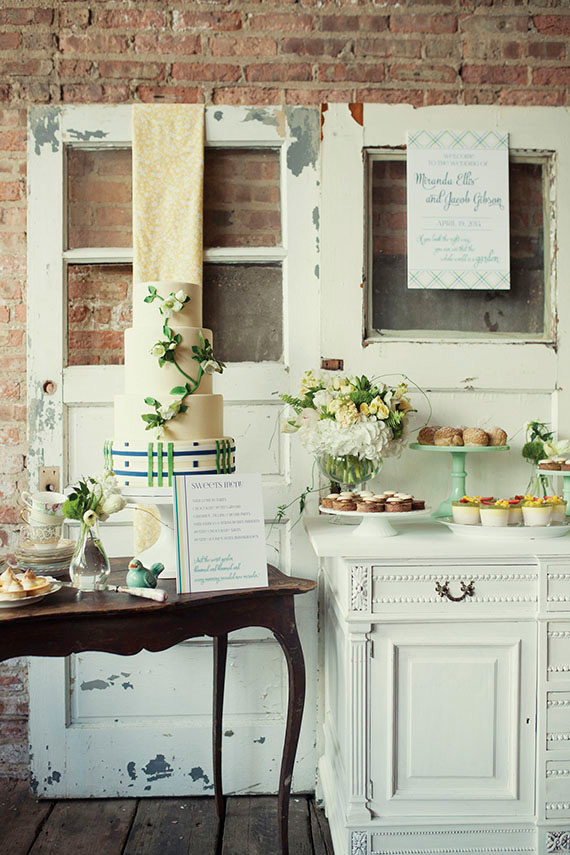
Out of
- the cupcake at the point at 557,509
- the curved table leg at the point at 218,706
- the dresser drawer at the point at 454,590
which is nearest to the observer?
the dresser drawer at the point at 454,590

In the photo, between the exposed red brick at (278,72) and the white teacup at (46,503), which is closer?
the white teacup at (46,503)

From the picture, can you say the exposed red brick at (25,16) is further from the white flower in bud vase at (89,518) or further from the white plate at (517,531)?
the white plate at (517,531)

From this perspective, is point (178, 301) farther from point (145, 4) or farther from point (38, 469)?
point (145, 4)

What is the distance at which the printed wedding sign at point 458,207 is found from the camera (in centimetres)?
239

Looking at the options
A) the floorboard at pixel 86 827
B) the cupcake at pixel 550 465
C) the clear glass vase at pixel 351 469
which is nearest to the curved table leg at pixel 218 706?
the floorboard at pixel 86 827

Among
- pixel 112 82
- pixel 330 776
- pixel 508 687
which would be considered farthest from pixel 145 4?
pixel 330 776

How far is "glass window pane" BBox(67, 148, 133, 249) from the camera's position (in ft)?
8.00

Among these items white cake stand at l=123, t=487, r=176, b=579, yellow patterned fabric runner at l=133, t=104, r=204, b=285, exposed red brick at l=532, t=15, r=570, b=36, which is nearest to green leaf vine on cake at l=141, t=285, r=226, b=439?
white cake stand at l=123, t=487, r=176, b=579

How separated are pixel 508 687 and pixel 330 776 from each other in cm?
69

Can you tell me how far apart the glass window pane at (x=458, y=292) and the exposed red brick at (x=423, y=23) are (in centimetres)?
46

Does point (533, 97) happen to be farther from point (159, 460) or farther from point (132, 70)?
point (159, 460)

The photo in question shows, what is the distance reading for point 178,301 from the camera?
198 cm

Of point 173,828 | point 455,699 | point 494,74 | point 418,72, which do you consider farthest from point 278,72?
point 173,828

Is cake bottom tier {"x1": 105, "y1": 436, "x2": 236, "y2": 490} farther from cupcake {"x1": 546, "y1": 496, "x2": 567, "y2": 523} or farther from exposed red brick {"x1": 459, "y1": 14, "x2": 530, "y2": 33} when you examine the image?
exposed red brick {"x1": 459, "y1": 14, "x2": 530, "y2": 33}
